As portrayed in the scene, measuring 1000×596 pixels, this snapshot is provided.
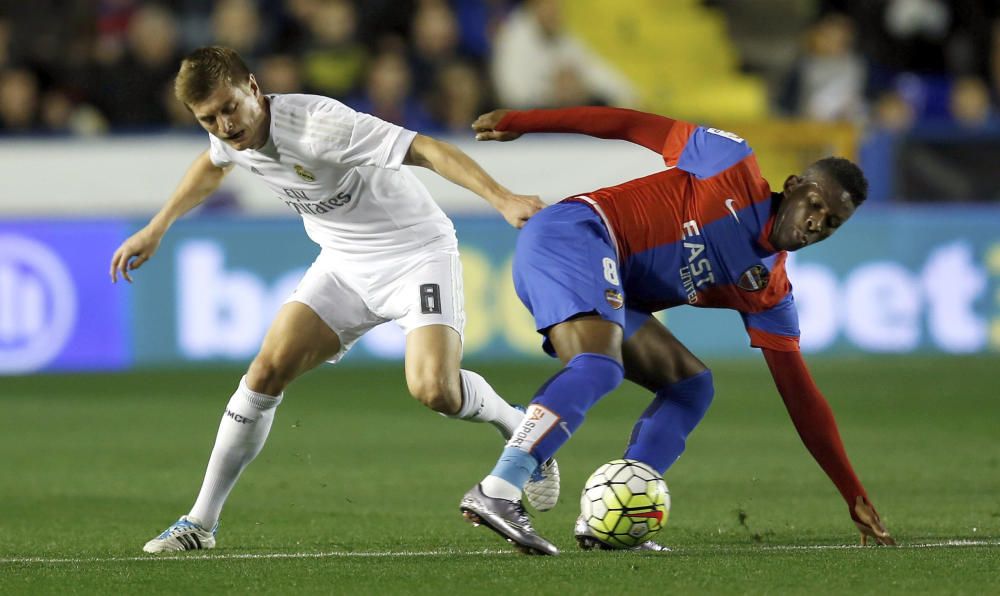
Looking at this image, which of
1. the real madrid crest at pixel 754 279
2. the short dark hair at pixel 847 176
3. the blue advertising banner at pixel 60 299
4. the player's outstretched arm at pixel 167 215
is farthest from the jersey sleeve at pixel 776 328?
the blue advertising banner at pixel 60 299

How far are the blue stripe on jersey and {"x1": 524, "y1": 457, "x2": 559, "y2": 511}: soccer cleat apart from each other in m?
1.34

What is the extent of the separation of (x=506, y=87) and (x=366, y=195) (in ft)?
30.2

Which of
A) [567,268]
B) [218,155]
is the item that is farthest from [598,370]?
[218,155]

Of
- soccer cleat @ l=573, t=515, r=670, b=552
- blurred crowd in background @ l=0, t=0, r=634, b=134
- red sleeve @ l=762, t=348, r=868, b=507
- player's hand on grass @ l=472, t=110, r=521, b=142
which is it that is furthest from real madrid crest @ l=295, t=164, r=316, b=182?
blurred crowd in background @ l=0, t=0, r=634, b=134

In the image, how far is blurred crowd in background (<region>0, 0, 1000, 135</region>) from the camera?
14047 mm

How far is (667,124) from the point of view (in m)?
5.80

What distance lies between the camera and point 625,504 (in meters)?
5.48

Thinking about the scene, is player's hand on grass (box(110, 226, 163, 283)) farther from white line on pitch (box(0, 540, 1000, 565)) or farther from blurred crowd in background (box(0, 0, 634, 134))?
blurred crowd in background (box(0, 0, 634, 134))

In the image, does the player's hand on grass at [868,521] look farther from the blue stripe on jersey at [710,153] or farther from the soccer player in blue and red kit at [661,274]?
the blue stripe on jersey at [710,153]

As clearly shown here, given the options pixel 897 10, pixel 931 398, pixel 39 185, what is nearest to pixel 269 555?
pixel 931 398

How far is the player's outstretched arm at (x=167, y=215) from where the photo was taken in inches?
243

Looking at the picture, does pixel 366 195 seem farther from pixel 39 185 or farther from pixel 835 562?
pixel 39 185

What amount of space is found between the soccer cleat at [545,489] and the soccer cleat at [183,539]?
1202 mm

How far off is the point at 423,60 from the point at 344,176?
9.08 meters
